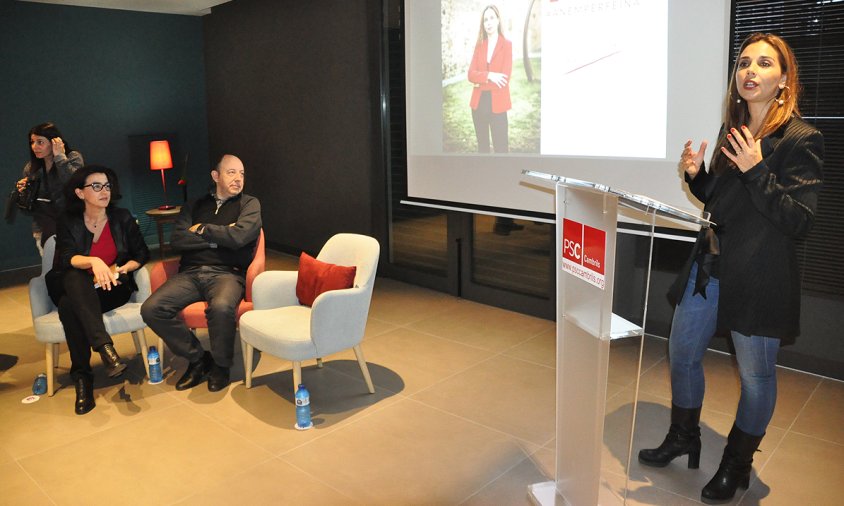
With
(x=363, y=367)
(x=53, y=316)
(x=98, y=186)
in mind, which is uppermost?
(x=98, y=186)

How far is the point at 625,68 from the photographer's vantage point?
158 inches

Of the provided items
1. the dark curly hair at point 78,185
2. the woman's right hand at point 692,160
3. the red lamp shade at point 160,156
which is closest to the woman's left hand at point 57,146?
the dark curly hair at point 78,185

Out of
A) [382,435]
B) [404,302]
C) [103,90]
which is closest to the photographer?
[382,435]

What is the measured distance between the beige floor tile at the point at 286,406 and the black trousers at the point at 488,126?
6.76 feet

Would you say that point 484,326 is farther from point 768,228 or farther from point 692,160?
point 768,228

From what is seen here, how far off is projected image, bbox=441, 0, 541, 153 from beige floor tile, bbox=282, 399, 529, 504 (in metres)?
2.24

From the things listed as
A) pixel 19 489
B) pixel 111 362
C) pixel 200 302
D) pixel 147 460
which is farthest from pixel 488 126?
pixel 19 489

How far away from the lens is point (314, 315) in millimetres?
3336

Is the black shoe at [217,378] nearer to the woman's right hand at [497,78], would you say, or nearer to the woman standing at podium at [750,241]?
the woman standing at podium at [750,241]

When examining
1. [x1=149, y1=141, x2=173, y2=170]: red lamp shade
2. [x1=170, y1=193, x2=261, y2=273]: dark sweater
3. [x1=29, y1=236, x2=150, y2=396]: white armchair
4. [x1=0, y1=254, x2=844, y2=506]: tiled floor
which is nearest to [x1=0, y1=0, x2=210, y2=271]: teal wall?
[x1=149, y1=141, x2=173, y2=170]: red lamp shade

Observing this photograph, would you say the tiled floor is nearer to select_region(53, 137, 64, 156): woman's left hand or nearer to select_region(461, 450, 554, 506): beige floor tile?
select_region(461, 450, 554, 506): beige floor tile

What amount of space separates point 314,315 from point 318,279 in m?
0.45

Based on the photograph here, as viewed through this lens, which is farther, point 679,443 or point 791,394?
point 791,394

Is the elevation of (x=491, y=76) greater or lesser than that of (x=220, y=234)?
greater
